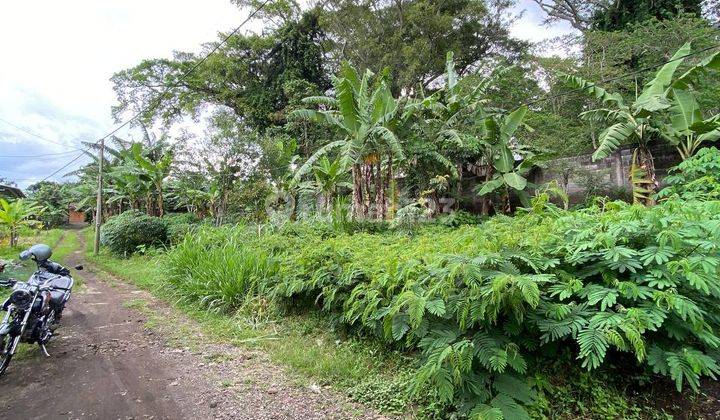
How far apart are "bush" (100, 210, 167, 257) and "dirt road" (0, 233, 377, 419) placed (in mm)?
8288

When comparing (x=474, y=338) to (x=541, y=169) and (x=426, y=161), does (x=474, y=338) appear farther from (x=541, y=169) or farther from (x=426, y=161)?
(x=541, y=169)

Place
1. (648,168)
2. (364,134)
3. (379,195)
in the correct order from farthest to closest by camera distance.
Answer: (379,195) < (364,134) < (648,168)

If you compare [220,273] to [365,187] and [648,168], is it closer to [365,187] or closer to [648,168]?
[365,187]

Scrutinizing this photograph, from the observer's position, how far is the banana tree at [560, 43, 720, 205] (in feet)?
23.7

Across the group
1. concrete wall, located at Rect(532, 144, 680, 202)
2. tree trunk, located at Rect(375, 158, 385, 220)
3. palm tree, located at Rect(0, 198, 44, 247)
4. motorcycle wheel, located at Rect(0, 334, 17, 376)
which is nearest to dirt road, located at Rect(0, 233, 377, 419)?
motorcycle wheel, located at Rect(0, 334, 17, 376)

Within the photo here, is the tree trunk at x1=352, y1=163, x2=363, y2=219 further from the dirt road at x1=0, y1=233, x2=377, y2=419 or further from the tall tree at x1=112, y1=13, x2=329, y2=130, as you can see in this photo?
the tall tree at x1=112, y1=13, x2=329, y2=130

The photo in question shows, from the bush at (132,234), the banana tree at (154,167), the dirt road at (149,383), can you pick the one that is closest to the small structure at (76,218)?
the banana tree at (154,167)

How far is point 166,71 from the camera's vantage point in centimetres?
1973

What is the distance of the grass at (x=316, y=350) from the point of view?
3.36m

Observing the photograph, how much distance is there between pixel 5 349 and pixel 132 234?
9907mm

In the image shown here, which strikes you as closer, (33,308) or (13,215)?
(33,308)

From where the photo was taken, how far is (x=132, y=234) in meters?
12.8

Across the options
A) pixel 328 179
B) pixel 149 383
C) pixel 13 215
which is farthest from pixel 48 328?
pixel 13 215

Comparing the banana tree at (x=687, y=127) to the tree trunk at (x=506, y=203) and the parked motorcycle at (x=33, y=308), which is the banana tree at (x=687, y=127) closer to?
the tree trunk at (x=506, y=203)
